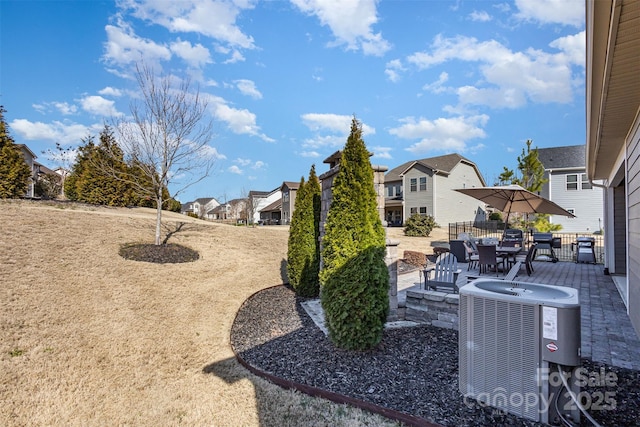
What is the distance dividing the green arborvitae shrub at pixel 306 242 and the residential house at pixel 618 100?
198 inches

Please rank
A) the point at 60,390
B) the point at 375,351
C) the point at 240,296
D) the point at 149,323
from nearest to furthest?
the point at 60,390, the point at 375,351, the point at 149,323, the point at 240,296

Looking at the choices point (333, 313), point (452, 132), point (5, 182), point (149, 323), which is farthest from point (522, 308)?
point (452, 132)

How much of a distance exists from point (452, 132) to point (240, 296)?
79.2 feet

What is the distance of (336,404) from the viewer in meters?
3.06

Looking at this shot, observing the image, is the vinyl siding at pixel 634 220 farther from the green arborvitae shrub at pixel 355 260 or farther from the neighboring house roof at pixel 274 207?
the neighboring house roof at pixel 274 207

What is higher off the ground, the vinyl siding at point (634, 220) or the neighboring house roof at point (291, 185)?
the neighboring house roof at point (291, 185)

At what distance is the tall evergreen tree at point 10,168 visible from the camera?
13.4 metres

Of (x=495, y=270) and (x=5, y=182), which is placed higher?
(x=5, y=182)

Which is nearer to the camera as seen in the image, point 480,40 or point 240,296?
point 240,296

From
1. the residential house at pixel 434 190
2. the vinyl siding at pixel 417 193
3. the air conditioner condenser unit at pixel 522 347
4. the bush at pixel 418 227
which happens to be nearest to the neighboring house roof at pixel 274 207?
the residential house at pixel 434 190

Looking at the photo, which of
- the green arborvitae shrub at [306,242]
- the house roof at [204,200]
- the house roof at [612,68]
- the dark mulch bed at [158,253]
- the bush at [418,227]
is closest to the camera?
the house roof at [612,68]

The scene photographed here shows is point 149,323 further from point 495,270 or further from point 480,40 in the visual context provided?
point 480,40

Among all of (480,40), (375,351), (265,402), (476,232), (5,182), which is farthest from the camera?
(476,232)

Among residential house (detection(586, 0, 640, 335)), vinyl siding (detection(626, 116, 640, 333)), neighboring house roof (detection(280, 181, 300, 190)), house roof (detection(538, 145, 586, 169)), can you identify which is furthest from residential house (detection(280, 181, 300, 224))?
vinyl siding (detection(626, 116, 640, 333))
